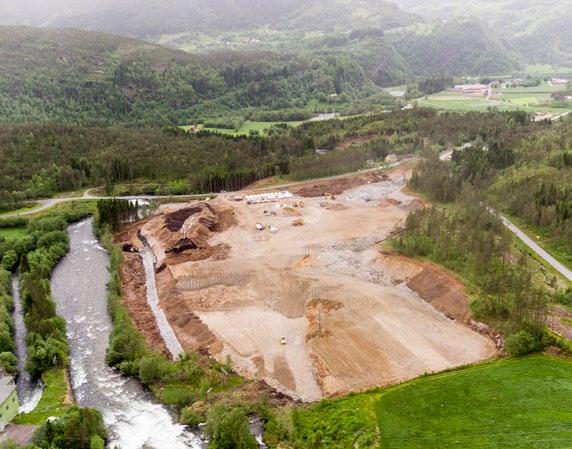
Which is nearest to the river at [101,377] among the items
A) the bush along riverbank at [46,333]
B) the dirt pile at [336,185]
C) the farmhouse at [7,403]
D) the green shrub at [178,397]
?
the green shrub at [178,397]

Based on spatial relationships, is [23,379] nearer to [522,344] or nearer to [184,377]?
[184,377]

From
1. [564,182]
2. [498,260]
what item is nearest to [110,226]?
[498,260]

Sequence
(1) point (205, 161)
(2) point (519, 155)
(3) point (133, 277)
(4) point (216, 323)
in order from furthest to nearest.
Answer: (1) point (205, 161) < (2) point (519, 155) < (3) point (133, 277) < (4) point (216, 323)

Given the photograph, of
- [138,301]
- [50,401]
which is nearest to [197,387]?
[50,401]

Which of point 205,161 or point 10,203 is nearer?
point 10,203

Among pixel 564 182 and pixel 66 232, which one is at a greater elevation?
pixel 564 182

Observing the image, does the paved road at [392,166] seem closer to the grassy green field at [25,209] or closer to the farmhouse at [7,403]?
the grassy green field at [25,209]

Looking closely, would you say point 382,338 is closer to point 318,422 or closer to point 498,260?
point 318,422

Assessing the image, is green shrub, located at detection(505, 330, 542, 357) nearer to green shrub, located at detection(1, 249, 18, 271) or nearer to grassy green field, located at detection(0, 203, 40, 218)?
green shrub, located at detection(1, 249, 18, 271)

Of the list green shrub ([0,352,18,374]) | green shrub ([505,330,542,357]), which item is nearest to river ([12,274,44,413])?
green shrub ([0,352,18,374])
